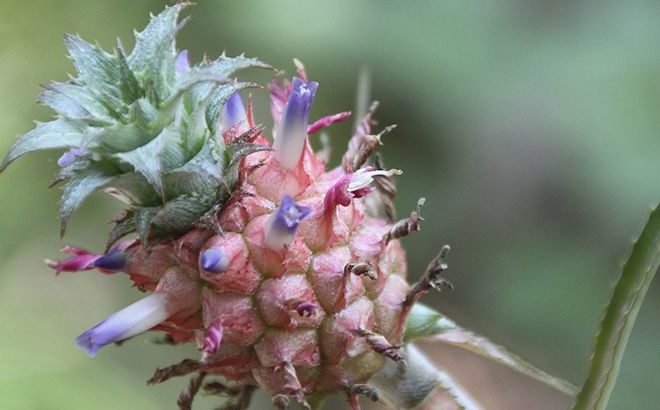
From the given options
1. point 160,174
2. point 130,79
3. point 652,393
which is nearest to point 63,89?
point 130,79

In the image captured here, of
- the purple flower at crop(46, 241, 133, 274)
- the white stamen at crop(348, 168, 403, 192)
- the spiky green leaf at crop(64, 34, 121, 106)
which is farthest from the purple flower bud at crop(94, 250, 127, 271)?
the white stamen at crop(348, 168, 403, 192)

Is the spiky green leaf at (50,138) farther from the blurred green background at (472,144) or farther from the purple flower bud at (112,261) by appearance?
the blurred green background at (472,144)

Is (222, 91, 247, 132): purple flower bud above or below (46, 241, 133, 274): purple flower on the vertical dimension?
above

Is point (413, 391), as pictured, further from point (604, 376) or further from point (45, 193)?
point (45, 193)

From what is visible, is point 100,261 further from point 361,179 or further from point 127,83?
point 361,179

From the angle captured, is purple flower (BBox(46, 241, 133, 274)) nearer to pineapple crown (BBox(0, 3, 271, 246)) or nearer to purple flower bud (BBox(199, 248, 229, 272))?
pineapple crown (BBox(0, 3, 271, 246))

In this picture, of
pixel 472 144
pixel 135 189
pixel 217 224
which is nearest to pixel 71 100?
pixel 135 189
